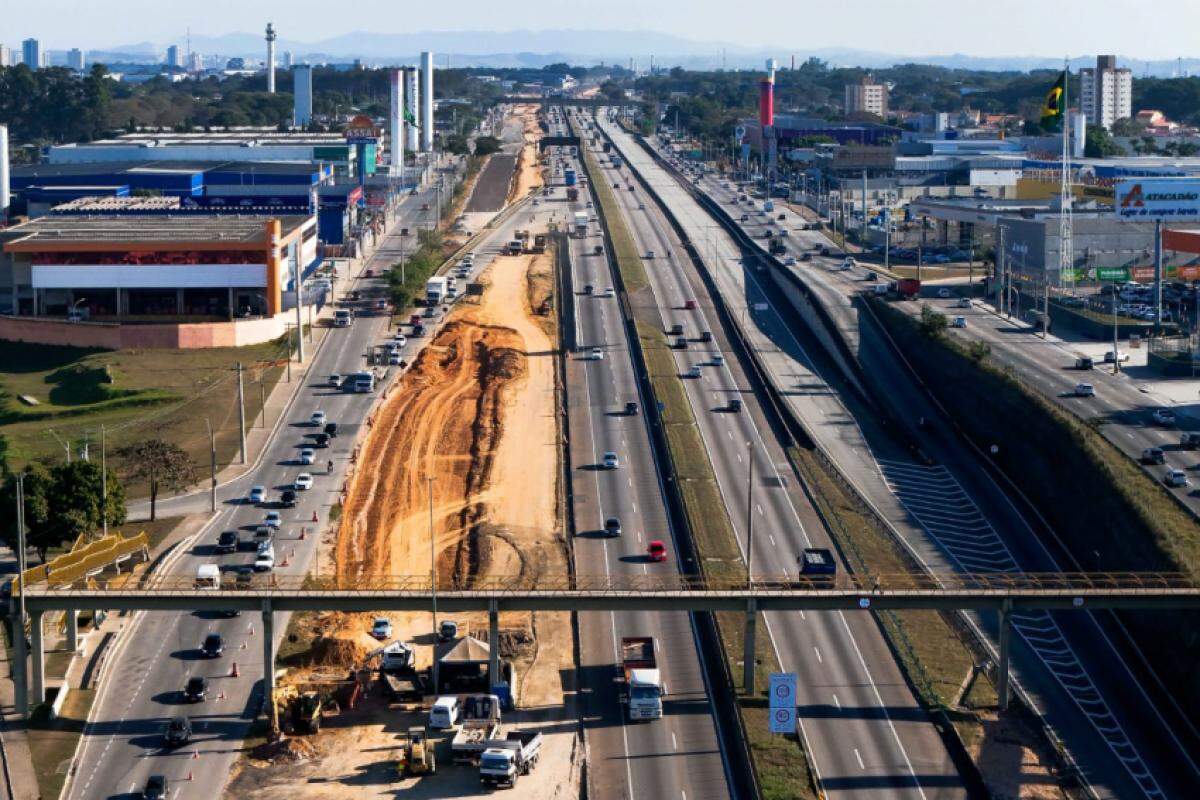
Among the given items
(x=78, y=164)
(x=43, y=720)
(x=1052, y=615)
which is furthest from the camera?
(x=78, y=164)

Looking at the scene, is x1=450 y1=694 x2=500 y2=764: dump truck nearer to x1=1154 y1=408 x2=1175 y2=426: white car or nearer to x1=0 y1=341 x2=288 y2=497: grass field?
x1=0 y1=341 x2=288 y2=497: grass field

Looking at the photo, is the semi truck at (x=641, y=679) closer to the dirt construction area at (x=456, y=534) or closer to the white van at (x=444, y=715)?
the dirt construction area at (x=456, y=534)

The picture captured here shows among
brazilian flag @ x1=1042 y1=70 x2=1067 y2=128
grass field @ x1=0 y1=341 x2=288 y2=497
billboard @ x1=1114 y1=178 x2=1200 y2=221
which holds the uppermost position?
brazilian flag @ x1=1042 y1=70 x2=1067 y2=128

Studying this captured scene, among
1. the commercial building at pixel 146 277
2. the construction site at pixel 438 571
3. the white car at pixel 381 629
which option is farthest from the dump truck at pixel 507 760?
the commercial building at pixel 146 277

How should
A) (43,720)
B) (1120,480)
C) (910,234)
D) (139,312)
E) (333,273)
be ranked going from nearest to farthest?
(43,720)
(1120,480)
(139,312)
(333,273)
(910,234)

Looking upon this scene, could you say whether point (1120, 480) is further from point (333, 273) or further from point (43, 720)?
point (333, 273)

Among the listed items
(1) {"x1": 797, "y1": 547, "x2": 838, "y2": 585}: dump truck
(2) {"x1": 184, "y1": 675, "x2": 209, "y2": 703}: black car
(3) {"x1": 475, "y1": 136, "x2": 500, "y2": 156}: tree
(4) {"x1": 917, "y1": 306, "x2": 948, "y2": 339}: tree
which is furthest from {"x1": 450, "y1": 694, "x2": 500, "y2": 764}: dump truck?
(3) {"x1": 475, "y1": 136, "x2": 500, "y2": 156}: tree

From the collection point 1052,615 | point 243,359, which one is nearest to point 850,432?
point 1052,615
